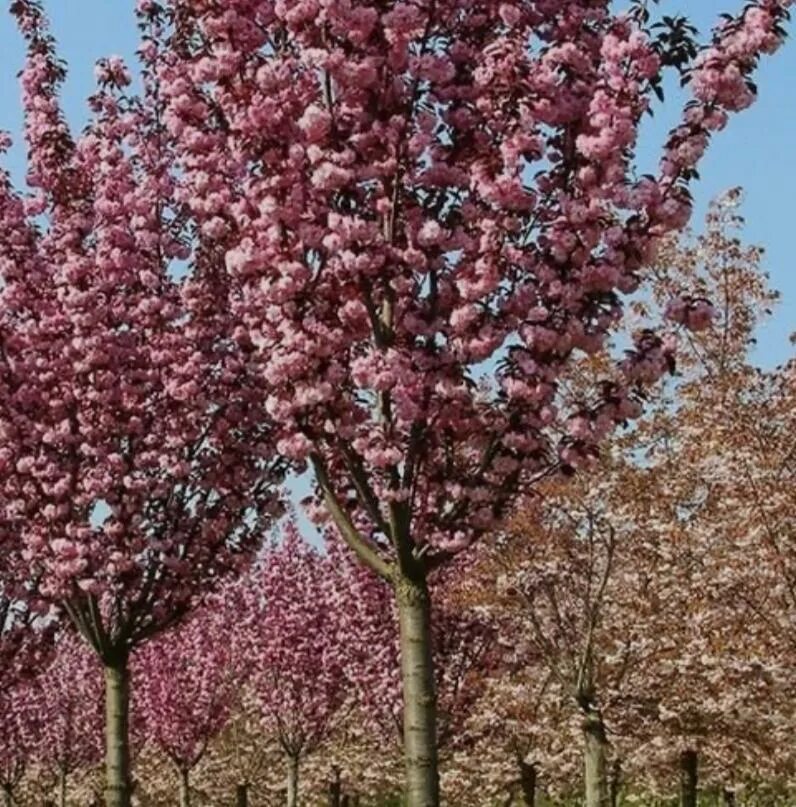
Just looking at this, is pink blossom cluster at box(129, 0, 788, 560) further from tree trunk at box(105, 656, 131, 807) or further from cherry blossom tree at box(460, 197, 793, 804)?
cherry blossom tree at box(460, 197, 793, 804)

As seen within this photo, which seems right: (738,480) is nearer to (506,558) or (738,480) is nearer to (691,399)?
(691,399)

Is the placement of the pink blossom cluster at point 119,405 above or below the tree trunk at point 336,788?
above

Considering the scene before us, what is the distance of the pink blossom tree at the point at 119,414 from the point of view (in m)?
14.8

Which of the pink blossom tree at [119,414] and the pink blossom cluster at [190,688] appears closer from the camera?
the pink blossom tree at [119,414]

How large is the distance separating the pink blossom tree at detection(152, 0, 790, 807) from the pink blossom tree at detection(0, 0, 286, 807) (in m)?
4.64

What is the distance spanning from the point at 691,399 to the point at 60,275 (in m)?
11.2

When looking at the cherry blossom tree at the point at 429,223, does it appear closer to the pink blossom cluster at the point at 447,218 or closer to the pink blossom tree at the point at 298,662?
the pink blossom cluster at the point at 447,218

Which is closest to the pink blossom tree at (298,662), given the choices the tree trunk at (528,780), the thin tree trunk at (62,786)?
the tree trunk at (528,780)

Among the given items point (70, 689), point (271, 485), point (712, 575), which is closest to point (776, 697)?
point (712, 575)

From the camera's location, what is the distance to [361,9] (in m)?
9.97

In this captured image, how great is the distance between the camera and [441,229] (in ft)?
32.7

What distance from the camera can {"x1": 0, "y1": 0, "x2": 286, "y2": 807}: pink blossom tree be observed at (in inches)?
583

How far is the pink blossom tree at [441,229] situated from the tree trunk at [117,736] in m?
5.44

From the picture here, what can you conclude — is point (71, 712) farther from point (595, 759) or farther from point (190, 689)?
point (595, 759)
